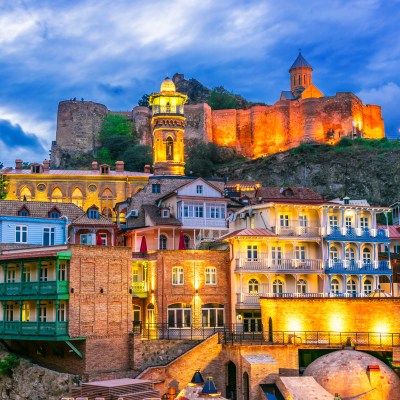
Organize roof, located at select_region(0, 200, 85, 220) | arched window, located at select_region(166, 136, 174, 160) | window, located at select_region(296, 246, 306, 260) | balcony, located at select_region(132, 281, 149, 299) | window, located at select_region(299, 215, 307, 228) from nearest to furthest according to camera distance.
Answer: balcony, located at select_region(132, 281, 149, 299) → roof, located at select_region(0, 200, 85, 220) → window, located at select_region(296, 246, 306, 260) → window, located at select_region(299, 215, 307, 228) → arched window, located at select_region(166, 136, 174, 160)

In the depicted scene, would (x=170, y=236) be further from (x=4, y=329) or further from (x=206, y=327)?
(x=4, y=329)

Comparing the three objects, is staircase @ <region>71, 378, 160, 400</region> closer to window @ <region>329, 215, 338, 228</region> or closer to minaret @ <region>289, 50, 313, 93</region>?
window @ <region>329, 215, 338, 228</region>

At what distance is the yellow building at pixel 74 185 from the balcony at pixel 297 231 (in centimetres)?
2983

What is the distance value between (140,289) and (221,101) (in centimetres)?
7497

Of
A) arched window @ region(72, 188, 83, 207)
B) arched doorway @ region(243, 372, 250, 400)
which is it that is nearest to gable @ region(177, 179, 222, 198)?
arched doorway @ region(243, 372, 250, 400)

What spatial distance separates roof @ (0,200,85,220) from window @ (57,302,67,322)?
1113 centimetres

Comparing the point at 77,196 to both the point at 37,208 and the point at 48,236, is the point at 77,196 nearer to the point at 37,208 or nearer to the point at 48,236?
the point at 37,208

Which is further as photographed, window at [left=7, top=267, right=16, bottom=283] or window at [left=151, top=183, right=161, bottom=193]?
window at [left=151, top=183, right=161, bottom=193]

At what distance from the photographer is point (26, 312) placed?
45188mm

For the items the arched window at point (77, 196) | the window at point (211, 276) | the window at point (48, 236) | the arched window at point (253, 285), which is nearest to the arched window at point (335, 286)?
the arched window at point (253, 285)

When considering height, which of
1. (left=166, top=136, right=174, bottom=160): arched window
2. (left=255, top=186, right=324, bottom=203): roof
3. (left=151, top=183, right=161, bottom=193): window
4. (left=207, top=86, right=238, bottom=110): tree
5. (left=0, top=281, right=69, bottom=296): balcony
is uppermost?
(left=207, top=86, right=238, bottom=110): tree

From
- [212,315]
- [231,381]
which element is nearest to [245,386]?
[231,381]

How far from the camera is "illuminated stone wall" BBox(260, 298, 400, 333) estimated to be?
45375mm

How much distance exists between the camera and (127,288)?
45125 mm
